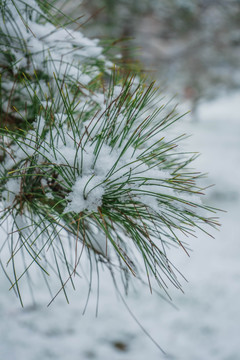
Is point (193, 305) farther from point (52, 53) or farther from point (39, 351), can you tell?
point (52, 53)

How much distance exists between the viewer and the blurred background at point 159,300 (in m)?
2.02

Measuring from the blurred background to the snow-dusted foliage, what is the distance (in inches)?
6.8

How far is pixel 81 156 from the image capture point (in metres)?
0.72

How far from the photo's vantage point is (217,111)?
1564cm

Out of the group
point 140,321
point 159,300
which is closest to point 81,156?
point 140,321

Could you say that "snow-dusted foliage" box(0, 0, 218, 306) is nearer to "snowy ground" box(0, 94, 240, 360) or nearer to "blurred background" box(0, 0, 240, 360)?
"blurred background" box(0, 0, 240, 360)

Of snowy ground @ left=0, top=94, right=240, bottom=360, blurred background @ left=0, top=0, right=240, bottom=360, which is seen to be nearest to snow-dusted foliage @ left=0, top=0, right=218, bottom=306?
blurred background @ left=0, top=0, right=240, bottom=360

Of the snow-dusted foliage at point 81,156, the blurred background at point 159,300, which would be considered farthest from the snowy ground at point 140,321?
the snow-dusted foliage at point 81,156

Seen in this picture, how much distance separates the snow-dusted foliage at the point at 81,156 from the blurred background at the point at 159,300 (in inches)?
6.8

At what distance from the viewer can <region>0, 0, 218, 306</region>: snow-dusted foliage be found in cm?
73

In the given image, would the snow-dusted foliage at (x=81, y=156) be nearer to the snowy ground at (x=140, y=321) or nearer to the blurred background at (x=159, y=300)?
the blurred background at (x=159, y=300)

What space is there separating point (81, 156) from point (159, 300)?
2238 millimetres

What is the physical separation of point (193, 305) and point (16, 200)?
2.09m

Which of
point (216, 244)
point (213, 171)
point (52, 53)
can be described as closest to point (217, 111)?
point (213, 171)
